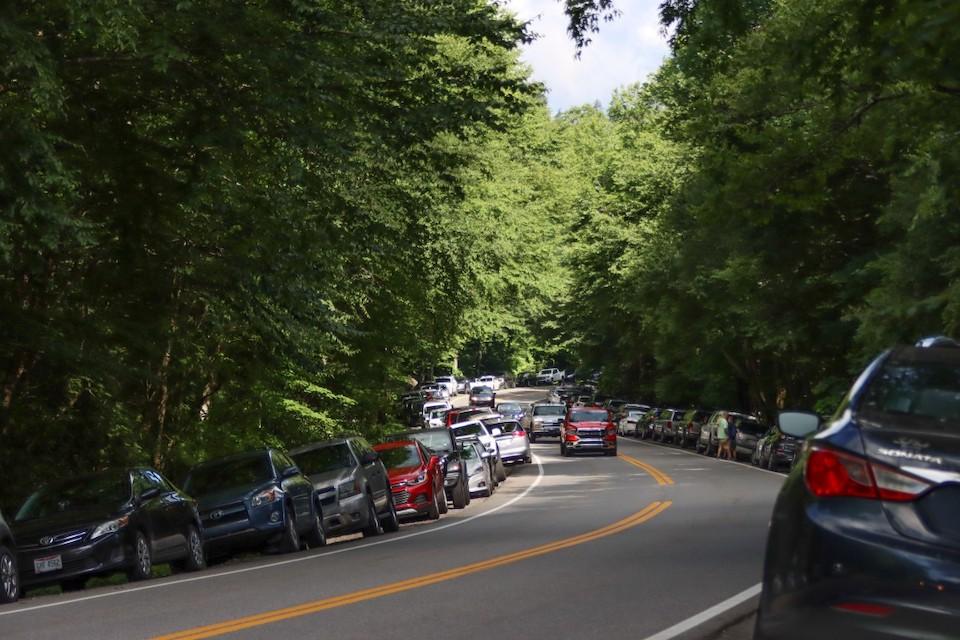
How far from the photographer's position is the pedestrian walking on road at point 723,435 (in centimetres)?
5138

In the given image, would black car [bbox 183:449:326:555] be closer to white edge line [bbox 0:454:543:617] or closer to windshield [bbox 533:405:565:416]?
white edge line [bbox 0:454:543:617]

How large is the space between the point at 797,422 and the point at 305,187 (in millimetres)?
14310

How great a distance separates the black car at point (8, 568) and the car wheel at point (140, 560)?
1.77m

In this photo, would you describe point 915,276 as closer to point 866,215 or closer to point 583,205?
point 866,215

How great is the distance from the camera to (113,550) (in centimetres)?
1702

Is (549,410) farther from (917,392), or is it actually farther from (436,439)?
(917,392)

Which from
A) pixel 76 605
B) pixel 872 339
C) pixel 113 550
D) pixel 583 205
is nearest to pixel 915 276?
pixel 872 339

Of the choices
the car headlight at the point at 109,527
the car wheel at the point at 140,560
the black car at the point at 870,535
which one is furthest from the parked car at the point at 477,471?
the black car at the point at 870,535

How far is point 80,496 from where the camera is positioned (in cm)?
1797

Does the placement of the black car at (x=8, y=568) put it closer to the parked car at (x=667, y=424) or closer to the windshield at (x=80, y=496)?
the windshield at (x=80, y=496)

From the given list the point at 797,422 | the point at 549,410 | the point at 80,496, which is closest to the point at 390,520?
the point at 80,496

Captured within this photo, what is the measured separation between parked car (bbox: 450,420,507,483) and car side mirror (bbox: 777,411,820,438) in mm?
28994

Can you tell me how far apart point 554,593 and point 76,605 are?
4.22 metres

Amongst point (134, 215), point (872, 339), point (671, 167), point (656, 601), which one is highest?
A: point (671, 167)
